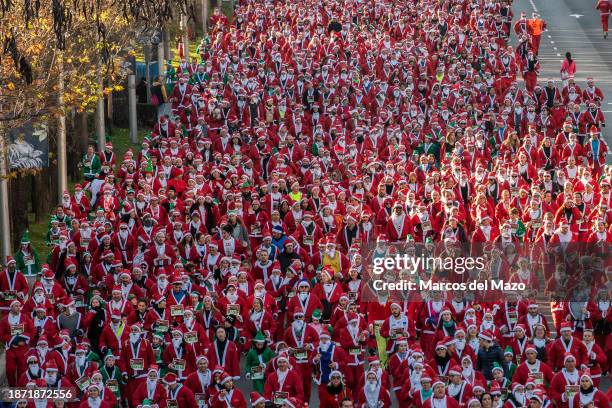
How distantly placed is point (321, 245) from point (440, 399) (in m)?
6.47

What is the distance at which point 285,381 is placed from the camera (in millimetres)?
21922

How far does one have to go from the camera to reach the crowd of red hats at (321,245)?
73.5 feet

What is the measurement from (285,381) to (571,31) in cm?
4049

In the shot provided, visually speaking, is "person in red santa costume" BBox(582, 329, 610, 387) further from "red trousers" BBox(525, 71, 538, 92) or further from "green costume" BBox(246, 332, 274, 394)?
"red trousers" BBox(525, 71, 538, 92)

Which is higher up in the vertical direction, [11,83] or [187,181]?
[11,83]

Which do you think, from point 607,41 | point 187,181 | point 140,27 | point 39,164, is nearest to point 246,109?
point 140,27

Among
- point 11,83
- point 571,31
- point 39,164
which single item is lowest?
point 571,31

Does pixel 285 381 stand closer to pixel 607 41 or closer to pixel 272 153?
pixel 272 153

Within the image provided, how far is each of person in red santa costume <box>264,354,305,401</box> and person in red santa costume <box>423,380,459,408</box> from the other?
6.03ft

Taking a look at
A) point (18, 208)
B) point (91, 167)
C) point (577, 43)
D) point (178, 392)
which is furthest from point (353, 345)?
point (577, 43)

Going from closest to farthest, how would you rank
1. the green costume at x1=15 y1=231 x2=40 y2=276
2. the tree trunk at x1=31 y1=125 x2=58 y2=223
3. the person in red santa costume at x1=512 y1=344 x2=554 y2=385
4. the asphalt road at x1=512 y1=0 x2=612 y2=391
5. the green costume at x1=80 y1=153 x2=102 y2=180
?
the person in red santa costume at x1=512 y1=344 x2=554 y2=385 < the green costume at x1=15 y1=231 x2=40 y2=276 < the green costume at x1=80 y1=153 x2=102 y2=180 < the tree trunk at x1=31 y1=125 x2=58 y2=223 < the asphalt road at x1=512 y1=0 x2=612 y2=391

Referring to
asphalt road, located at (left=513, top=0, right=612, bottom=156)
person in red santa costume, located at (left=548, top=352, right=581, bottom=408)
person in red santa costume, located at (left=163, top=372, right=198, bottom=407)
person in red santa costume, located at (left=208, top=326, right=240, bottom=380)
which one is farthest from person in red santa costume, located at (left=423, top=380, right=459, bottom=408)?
asphalt road, located at (left=513, top=0, right=612, bottom=156)

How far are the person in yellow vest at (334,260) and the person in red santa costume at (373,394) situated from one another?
439 cm

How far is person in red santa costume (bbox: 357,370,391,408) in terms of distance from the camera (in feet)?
72.6
